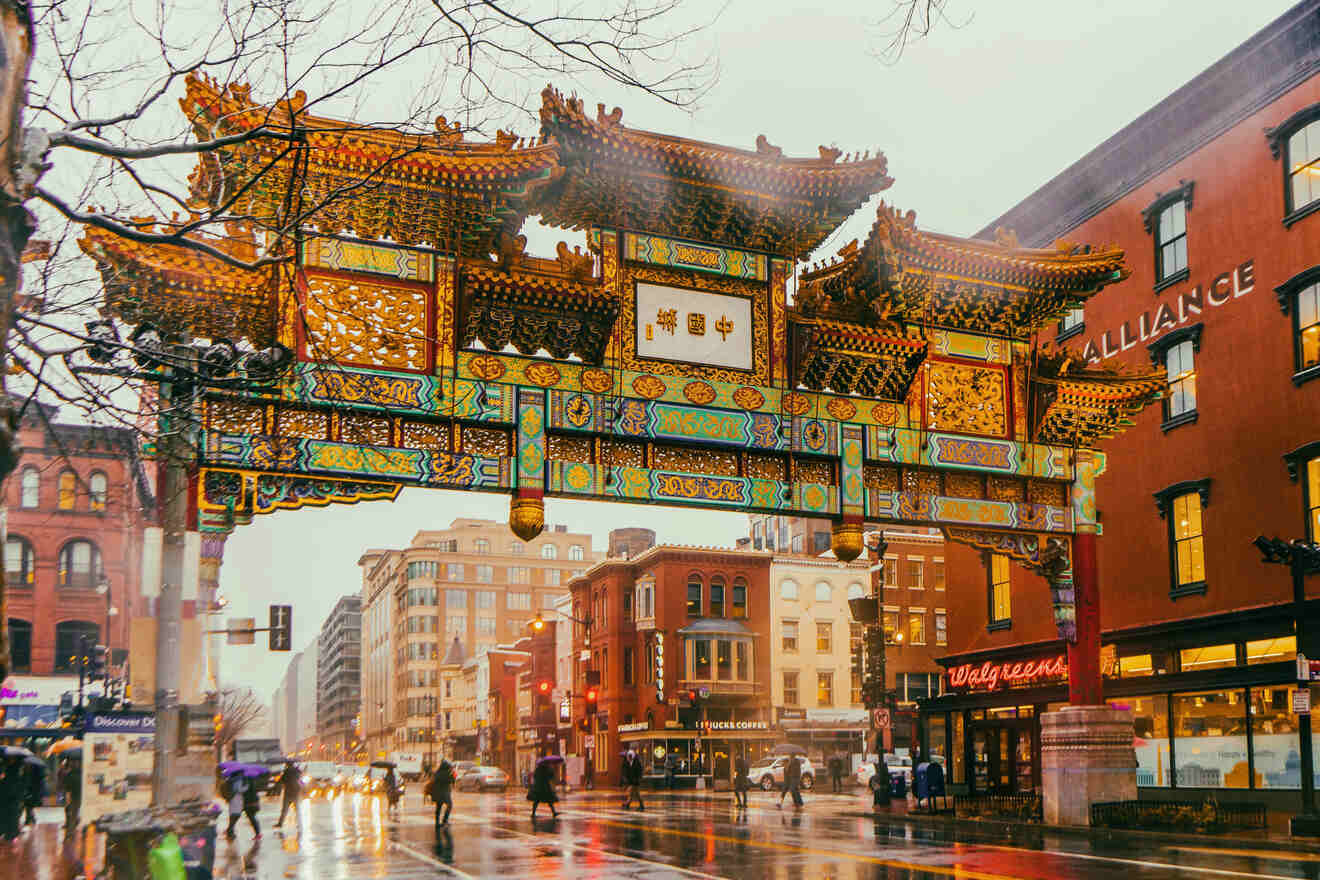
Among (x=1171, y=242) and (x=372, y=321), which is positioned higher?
(x=1171, y=242)

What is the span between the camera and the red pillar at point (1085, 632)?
1005 inches

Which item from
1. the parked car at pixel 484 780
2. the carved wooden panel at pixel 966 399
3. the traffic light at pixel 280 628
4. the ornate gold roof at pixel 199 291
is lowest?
the parked car at pixel 484 780

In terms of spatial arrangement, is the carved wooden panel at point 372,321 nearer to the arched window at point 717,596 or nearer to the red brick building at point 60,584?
the red brick building at point 60,584

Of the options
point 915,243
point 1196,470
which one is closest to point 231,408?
point 915,243

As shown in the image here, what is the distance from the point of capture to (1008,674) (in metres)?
37.3

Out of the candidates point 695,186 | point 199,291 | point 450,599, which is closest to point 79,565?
point 199,291

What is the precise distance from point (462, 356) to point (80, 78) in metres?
12.5

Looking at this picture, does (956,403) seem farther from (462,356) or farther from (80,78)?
(80,78)

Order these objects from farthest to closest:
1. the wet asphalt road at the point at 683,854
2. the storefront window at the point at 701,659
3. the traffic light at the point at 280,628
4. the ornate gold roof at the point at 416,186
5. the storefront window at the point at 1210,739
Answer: the storefront window at the point at 701,659 → the traffic light at the point at 280,628 → the storefront window at the point at 1210,739 → the ornate gold roof at the point at 416,186 → the wet asphalt road at the point at 683,854

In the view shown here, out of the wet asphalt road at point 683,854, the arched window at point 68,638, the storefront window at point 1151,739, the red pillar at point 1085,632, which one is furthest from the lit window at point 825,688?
the red pillar at point 1085,632

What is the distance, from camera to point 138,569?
5269 centimetres

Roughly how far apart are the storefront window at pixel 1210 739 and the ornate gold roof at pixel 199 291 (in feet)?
74.9

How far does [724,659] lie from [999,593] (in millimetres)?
33958

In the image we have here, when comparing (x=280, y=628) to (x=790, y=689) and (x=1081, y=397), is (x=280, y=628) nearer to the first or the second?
(x=1081, y=397)
